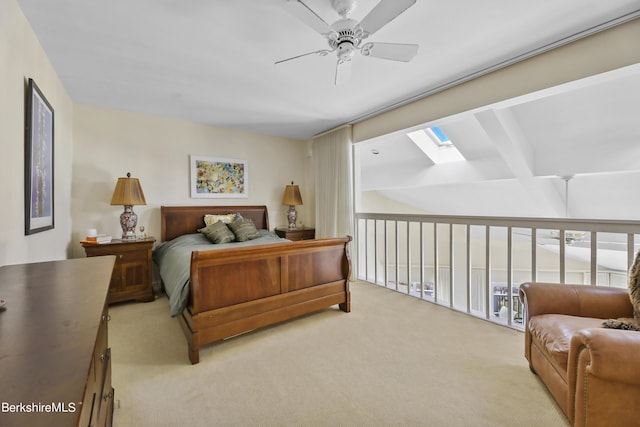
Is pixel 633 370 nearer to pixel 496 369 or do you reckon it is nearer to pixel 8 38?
pixel 496 369

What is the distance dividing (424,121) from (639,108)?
75.5 inches

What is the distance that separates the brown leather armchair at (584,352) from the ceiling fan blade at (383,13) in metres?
1.77

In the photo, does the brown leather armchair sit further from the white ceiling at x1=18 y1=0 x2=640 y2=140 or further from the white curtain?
the white curtain

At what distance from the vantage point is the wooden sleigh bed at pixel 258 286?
6.64ft

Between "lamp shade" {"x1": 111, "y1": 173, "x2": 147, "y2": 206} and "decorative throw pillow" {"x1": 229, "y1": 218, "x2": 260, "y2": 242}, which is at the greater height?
"lamp shade" {"x1": 111, "y1": 173, "x2": 147, "y2": 206}

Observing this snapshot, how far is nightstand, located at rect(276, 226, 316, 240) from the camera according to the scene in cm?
441

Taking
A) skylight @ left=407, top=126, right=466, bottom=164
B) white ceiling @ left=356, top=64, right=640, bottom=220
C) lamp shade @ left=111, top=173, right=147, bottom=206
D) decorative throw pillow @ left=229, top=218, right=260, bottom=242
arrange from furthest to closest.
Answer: skylight @ left=407, top=126, right=466, bottom=164, decorative throw pillow @ left=229, top=218, right=260, bottom=242, lamp shade @ left=111, top=173, right=147, bottom=206, white ceiling @ left=356, top=64, right=640, bottom=220

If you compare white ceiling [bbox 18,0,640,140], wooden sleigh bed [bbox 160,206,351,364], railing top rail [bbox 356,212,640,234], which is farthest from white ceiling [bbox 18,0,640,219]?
wooden sleigh bed [bbox 160,206,351,364]

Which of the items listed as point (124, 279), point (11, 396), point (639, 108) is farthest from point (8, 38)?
point (639, 108)

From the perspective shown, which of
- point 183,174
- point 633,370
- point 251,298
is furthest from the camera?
point 183,174

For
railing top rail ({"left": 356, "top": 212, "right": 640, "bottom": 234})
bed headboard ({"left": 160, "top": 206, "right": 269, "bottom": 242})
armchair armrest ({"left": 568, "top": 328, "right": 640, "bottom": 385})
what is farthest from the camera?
bed headboard ({"left": 160, "top": 206, "right": 269, "bottom": 242})

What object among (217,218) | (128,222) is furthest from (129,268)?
(217,218)

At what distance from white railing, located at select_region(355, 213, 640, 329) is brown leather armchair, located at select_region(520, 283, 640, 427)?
0.57 metres

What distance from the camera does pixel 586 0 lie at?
1.70 meters
